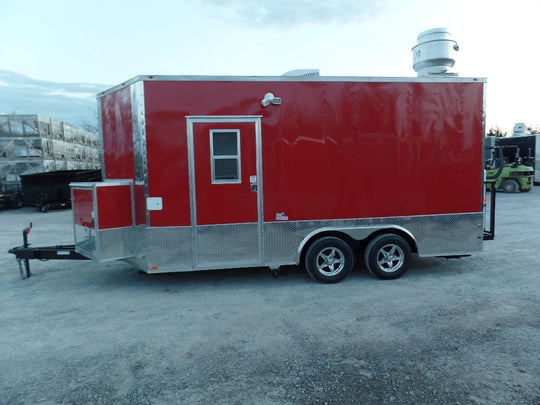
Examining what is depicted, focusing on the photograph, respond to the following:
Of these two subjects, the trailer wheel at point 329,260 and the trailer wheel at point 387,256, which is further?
the trailer wheel at point 387,256

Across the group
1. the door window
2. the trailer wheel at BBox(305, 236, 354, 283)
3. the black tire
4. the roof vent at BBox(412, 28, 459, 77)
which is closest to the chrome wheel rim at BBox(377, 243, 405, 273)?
the trailer wheel at BBox(305, 236, 354, 283)

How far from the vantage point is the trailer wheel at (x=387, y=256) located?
6.60 m

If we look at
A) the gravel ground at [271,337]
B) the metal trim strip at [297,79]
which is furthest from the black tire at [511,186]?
the metal trim strip at [297,79]

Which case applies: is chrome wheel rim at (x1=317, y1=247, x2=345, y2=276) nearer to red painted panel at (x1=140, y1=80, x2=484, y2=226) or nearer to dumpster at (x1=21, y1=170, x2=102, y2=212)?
red painted panel at (x1=140, y1=80, x2=484, y2=226)

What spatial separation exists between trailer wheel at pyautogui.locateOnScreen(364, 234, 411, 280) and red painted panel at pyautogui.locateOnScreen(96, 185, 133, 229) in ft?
12.3

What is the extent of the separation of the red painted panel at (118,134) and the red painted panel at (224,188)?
1.07 metres

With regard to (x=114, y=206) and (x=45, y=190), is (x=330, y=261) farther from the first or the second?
(x=45, y=190)

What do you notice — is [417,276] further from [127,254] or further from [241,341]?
[127,254]

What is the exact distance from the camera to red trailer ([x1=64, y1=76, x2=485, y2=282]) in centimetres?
606

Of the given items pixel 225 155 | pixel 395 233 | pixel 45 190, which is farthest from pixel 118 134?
pixel 45 190

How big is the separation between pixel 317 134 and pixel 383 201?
148 centimetres

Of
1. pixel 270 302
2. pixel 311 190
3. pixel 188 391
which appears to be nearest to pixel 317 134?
pixel 311 190

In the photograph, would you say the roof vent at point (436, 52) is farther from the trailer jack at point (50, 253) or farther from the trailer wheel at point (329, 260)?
the trailer jack at point (50, 253)

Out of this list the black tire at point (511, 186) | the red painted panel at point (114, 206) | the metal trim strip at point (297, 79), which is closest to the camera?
the metal trim strip at point (297, 79)
